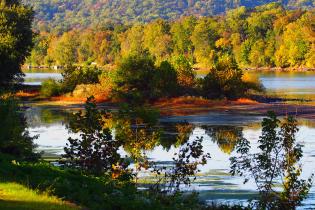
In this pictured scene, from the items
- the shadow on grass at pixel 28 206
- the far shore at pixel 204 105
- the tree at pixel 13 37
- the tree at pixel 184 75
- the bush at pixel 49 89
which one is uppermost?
the tree at pixel 13 37

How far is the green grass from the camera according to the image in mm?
12695

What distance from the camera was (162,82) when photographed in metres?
61.1

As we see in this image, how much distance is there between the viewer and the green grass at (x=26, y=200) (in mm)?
12695

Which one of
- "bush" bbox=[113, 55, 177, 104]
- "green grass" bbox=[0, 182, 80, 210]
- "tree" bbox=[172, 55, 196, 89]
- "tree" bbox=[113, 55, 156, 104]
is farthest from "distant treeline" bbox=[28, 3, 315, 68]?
"green grass" bbox=[0, 182, 80, 210]

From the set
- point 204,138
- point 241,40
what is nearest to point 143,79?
point 204,138

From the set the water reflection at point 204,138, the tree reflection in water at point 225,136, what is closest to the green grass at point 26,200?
the water reflection at point 204,138

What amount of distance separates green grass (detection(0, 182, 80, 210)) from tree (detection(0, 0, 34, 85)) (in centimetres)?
4614

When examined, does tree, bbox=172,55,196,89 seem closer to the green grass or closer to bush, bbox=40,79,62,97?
bush, bbox=40,79,62,97

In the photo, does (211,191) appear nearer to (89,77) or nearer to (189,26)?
(89,77)

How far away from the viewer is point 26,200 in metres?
13.2

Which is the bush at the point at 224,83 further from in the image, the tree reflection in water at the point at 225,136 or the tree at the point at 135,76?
the tree reflection in water at the point at 225,136

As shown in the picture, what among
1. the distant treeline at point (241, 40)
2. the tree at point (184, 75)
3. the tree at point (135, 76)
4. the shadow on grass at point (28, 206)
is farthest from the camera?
the distant treeline at point (241, 40)

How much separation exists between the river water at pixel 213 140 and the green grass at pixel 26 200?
7.58 metres

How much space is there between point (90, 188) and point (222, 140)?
18.7m
